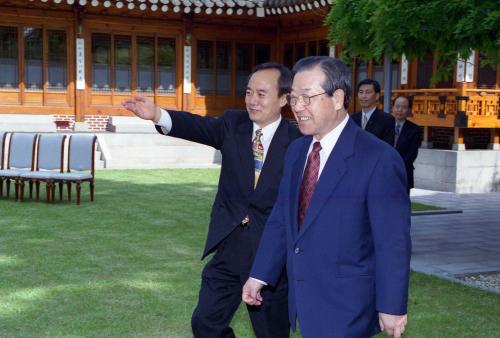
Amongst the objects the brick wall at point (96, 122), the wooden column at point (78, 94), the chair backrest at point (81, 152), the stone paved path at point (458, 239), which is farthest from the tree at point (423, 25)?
the brick wall at point (96, 122)

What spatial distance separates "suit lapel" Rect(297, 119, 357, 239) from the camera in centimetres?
276

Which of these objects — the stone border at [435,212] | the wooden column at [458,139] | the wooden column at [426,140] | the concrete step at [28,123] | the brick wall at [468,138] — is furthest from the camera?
the concrete step at [28,123]

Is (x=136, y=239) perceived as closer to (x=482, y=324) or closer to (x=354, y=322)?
(x=482, y=324)

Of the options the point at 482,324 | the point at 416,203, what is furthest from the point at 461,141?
the point at 482,324

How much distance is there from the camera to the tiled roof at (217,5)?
1892 cm

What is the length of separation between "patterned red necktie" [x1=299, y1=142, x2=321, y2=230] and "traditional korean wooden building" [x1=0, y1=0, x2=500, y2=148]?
14.6 meters

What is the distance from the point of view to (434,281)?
259 inches

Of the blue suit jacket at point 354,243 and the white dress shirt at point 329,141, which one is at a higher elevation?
the white dress shirt at point 329,141

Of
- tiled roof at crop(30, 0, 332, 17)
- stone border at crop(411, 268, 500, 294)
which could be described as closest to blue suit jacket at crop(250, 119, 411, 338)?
stone border at crop(411, 268, 500, 294)

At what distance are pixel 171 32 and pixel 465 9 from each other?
16803 mm

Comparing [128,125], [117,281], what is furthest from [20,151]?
[128,125]

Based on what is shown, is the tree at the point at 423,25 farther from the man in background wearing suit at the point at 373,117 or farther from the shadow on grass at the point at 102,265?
the shadow on grass at the point at 102,265

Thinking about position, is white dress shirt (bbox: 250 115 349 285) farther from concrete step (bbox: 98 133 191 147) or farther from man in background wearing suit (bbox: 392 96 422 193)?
concrete step (bbox: 98 133 191 147)

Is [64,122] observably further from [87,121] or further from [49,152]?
[49,152]
